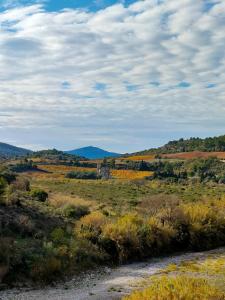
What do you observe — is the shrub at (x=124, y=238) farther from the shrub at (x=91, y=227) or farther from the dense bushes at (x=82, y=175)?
the dense bushes at (x=82, y=175)

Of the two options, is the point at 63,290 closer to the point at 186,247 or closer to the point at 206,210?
the point at 186,247

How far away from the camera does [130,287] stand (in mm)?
18078

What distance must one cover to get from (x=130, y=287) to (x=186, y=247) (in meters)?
9.30

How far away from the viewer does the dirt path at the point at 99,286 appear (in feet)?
54.7

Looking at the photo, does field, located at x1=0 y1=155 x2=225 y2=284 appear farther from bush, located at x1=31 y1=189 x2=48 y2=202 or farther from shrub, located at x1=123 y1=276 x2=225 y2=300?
shrub, located at x1=123 y1=276 x2=225 y2=300

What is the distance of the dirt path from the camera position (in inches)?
656

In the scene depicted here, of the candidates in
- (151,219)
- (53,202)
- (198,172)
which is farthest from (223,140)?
(151,219)

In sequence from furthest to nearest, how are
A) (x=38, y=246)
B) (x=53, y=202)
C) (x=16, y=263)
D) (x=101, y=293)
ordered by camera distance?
(x=53, y=202), (x=38, y=246), (x=16, y=263), (x=101, y=293)

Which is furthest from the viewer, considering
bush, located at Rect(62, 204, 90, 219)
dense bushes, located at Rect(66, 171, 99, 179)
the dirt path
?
dense bushes, located at Rect(66, 171, 99, 179)

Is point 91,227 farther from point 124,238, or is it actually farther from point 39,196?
point 39,196

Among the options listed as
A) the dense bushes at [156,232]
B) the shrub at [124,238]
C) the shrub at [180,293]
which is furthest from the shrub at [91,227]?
the shrub at [180,293]

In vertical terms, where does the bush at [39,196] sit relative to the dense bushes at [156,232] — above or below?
above

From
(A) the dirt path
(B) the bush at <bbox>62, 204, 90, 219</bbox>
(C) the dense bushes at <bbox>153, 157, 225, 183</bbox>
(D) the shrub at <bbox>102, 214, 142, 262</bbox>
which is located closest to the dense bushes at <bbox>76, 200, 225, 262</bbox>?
(D) the shrub at <bbox>102, 214, 142, 262</bbox>

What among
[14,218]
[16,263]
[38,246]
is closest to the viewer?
[16,263]
